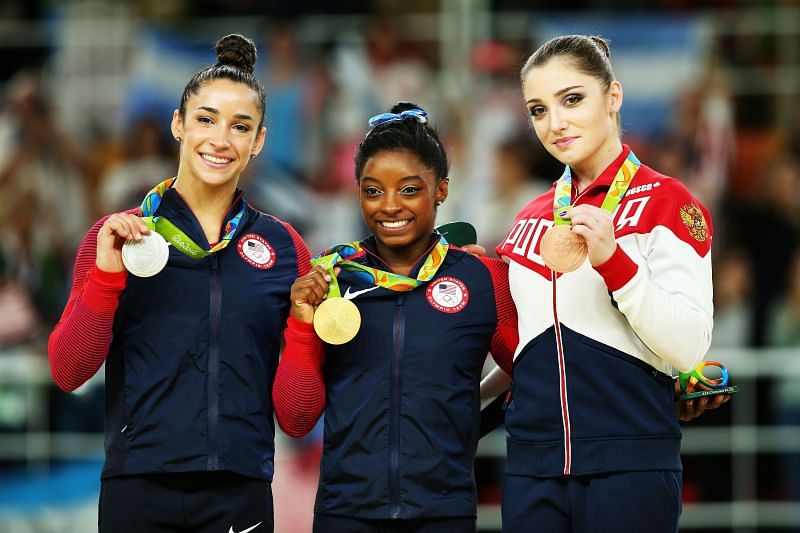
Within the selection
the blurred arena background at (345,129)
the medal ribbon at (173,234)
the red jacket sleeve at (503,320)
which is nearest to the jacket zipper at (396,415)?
the red jacket sleeve at (503,320)

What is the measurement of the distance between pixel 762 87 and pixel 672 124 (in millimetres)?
639

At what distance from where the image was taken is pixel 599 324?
3168 mm

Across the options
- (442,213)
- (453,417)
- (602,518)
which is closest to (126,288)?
(453,417)

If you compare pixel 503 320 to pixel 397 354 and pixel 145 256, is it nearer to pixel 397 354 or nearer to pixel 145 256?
pixel 397 354

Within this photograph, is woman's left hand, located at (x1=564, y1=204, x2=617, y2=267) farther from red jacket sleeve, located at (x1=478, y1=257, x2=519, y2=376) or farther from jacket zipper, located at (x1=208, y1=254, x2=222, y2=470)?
jacket zipper, located at (x1=208, y1=254, x2=222, y2=470)

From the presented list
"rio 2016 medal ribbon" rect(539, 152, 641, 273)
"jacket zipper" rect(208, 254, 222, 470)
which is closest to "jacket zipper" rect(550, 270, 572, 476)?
"rio 2016 medal ribbon" rect(539, 152, 641, 273)

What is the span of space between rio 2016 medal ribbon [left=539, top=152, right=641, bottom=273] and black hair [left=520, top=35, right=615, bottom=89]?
0.25 meters

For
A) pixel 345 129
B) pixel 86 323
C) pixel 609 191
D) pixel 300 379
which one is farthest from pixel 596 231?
pixel 345 129

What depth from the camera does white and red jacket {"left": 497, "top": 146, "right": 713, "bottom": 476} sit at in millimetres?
3016

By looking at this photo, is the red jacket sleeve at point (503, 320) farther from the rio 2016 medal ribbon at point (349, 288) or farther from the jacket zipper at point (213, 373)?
the jacket zipper at point (213, 373)

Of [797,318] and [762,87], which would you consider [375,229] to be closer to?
[797,318]

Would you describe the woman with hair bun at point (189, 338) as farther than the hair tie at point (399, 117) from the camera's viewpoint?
No

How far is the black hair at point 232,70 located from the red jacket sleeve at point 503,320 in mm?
772

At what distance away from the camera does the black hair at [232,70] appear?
11.4 ft
